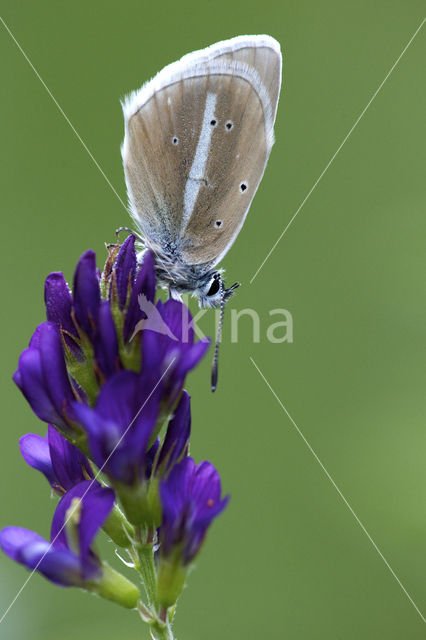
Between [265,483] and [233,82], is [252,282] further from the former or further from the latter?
[233,82]

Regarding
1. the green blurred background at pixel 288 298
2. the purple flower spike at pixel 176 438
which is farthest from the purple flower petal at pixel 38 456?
the green blurred background at pixel 288 298

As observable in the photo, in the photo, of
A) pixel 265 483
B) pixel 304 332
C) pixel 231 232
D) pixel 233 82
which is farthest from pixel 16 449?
pixel 233 82

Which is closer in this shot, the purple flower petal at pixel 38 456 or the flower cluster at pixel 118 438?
the flower cluster at pixel 118 438

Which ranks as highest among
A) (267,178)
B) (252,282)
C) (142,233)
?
(267,178)

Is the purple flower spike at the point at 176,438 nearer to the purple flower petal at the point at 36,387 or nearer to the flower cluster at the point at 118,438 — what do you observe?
the flower cluster at the point at 118,438

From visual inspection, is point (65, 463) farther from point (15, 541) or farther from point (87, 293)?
point (87, 293)

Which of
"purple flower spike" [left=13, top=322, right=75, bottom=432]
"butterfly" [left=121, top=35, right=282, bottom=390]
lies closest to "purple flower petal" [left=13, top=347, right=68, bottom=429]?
"purple flower spike" [left=13, top=322, right=75, bottom=432]

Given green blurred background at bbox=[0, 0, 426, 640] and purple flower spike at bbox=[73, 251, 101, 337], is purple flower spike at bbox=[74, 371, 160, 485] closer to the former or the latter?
purple flower spike at bbox=[73, 251, 101, 337]
